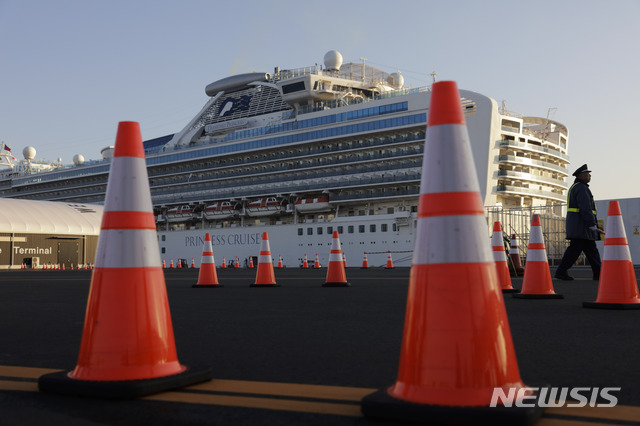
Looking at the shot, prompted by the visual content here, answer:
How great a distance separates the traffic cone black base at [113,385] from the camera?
314 centimetres

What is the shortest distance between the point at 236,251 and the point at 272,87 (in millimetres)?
15226

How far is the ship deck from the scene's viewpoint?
282 centimetres

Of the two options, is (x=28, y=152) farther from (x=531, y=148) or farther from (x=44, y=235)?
(x=531, y=148)

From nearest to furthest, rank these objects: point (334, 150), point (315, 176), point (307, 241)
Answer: point (307, 241)
point (334, 150)
point (315, 176)

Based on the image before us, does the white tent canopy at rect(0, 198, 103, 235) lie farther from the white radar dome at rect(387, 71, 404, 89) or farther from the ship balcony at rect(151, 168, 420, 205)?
the white radar dome at rect(387, 71, 404, 89)

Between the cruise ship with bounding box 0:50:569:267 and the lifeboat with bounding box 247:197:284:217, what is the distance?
0.09m

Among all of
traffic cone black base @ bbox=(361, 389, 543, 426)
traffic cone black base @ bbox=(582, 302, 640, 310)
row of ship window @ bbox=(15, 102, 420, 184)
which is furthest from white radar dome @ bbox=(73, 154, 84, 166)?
traffic cone black base @ bbox=(361, 389, 543, 426)

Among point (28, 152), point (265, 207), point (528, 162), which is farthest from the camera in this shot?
point (28, 152)

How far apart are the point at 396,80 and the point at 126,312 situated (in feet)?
192

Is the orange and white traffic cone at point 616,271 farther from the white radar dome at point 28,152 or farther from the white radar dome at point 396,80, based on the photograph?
the white radar dome at point 28,152

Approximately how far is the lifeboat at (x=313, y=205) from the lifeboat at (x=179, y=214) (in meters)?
12.2

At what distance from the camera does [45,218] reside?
162 feet

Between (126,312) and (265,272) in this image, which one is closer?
(126,312)

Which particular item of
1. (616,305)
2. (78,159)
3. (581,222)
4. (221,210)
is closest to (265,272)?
(581,222)
